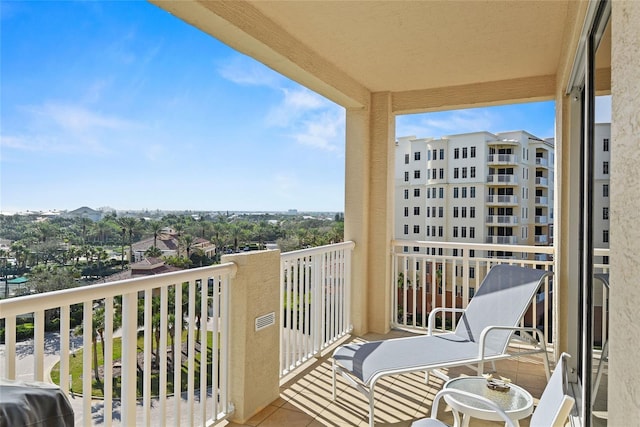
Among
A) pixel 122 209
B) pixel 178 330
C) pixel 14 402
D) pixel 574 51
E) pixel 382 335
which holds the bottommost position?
pixel 382 335

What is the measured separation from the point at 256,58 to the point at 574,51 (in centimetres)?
222

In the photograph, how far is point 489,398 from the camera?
1.92 meters

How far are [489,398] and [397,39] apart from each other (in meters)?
2.70

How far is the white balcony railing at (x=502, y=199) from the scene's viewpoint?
3866 mm

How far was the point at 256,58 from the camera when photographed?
10.7 feet

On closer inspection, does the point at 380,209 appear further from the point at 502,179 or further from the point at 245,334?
the point at 245,334

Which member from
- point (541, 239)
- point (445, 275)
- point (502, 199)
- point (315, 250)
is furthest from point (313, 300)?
point (541, 239)

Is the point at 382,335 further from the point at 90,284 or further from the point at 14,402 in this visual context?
Result: the point at 14,402

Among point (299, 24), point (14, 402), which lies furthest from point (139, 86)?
point (14, 402)

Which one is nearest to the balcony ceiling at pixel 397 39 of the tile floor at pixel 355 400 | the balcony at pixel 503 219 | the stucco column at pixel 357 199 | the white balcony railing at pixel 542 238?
the stucco column at pixel 357 199

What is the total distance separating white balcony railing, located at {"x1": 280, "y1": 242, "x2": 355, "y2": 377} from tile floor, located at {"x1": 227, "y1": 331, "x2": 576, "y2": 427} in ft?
0.74

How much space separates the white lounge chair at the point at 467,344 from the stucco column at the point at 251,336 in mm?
511

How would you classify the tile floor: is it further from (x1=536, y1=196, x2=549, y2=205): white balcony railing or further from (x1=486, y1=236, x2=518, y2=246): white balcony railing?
(x1=536, y1=196, x2=549, y2=205): white balcony railing

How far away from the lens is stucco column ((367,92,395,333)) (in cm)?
466
